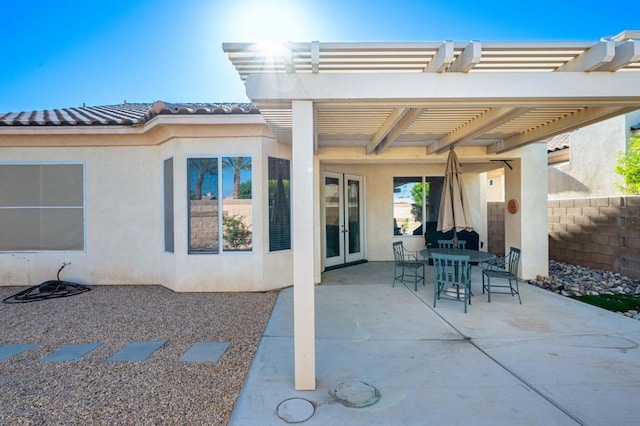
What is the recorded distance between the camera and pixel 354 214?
940 centimetres

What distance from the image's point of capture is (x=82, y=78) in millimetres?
11938

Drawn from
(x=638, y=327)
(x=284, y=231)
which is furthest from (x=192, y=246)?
(x=638, y=327)

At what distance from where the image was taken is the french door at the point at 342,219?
28.2ft

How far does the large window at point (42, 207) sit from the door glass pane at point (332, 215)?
611 centimetres

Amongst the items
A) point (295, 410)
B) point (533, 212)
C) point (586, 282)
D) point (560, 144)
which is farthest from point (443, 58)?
point (560, 144)

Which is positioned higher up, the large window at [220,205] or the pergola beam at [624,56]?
the pergola beam at [624,56]

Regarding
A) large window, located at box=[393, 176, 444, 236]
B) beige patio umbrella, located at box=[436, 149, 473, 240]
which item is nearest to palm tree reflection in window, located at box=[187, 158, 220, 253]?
beige patio umbrella, located at box=[436, 149, 473, 240]

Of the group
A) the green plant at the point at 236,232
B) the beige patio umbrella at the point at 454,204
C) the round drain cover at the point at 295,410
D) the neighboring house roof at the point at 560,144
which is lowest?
the round drain cover at the point at 295,410

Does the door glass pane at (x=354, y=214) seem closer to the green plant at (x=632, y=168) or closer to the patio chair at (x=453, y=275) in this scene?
the patio chair at (x=453, y=275)

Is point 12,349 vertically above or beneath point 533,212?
beneath

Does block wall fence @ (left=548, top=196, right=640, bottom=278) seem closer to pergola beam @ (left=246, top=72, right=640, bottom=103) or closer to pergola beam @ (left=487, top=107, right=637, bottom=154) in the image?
pergola beam @ (left=487, top=107, right=637, bottom=154)

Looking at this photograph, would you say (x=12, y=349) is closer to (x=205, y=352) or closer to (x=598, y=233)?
(x=205, y=352)

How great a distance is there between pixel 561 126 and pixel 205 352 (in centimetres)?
655

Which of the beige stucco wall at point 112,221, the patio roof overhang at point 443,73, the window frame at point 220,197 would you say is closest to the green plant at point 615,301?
the patio roof overhang at point 443,73
